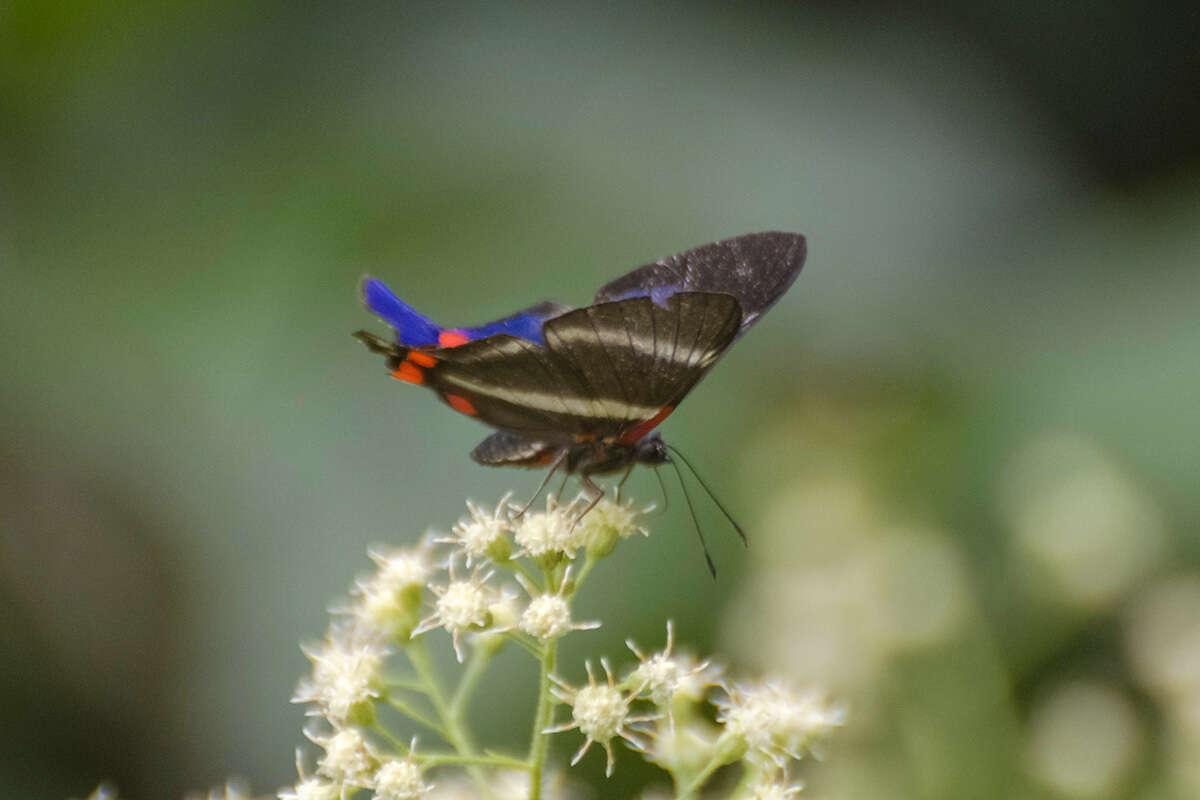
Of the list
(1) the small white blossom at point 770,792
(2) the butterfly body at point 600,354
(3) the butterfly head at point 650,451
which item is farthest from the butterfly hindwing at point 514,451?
(1) the small white blossom at point 770,792

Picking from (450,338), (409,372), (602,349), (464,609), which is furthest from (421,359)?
(464,609)

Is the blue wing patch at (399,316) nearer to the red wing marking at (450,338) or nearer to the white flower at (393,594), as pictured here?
the red wing marking at (450,338)

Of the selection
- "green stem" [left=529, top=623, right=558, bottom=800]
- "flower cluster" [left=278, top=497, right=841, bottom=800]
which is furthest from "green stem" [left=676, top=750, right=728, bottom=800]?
"green stem" [left=529, top=623, right=558, bottom=800]

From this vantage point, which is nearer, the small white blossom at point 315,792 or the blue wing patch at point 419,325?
the small white blossom at point 315,792

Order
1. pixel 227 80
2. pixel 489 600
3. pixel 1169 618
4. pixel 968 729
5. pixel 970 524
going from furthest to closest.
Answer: pixel 227 80 < pixel 970 524 < pixel 1169 618 < pixel 968 729 < pixel 489 600

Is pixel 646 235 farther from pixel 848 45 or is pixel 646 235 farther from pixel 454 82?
pixel 848 45

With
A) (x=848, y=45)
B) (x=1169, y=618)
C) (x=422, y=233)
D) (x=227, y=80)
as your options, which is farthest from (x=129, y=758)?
(x=848, y=45)

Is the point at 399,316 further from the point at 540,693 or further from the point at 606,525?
the point at 540,693

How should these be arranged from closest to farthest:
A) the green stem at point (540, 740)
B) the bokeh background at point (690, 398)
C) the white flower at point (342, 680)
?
the green stem at point (540, 740), the white flower at point (342, 680), the bokeh background at point (690, 398)
